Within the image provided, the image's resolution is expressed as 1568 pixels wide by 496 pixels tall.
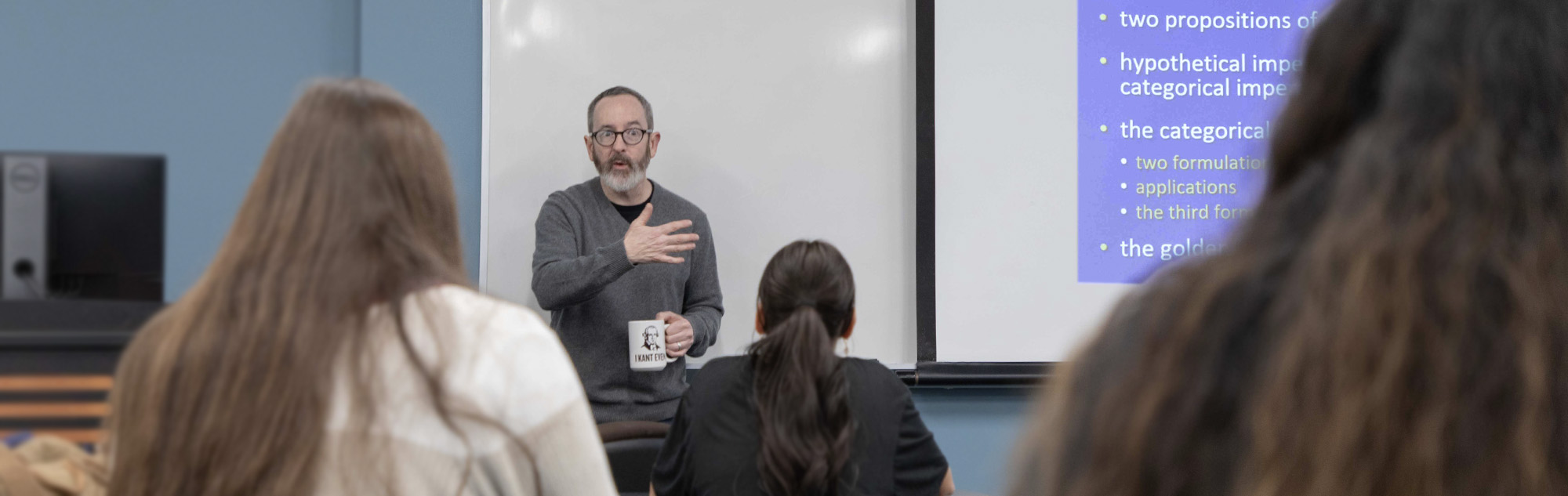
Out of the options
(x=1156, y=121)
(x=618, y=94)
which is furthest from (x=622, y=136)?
(x=1156, y=121)

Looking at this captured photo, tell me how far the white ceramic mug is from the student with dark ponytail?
0.63m

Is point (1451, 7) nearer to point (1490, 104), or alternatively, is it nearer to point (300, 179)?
point (1490, 104)

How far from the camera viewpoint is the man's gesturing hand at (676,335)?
2.67 metres

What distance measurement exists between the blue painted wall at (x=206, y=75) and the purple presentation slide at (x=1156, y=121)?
821mm

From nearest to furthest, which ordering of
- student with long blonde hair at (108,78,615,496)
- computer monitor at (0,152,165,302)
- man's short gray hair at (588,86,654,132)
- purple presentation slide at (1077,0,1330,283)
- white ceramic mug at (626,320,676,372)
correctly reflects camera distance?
1. student with long blonde hair at (108,78,615,496)
2. computer monitor at (0,152,165,302)
3. white ceramic mug at (626,320,676,372)
4. man's short gray hair at (588,86,654,132)
5. purple presentation slide at (1077,0,1330,283)

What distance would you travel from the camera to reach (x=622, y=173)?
2.89 m

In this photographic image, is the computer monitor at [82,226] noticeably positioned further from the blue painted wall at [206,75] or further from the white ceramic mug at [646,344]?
the blue painted wall at [206,75]

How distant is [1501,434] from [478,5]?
2.93 meters

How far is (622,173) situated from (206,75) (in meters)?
1.27

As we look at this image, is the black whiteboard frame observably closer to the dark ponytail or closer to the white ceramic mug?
the white ceramic mug

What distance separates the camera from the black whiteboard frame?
124 inches

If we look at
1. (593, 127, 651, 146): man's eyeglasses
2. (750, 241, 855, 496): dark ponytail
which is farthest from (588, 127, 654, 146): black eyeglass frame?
(750, 241, 855, 496): dark ponytail

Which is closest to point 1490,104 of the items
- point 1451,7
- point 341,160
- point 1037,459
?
point 1451,7

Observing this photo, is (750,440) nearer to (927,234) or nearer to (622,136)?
(622,136)
